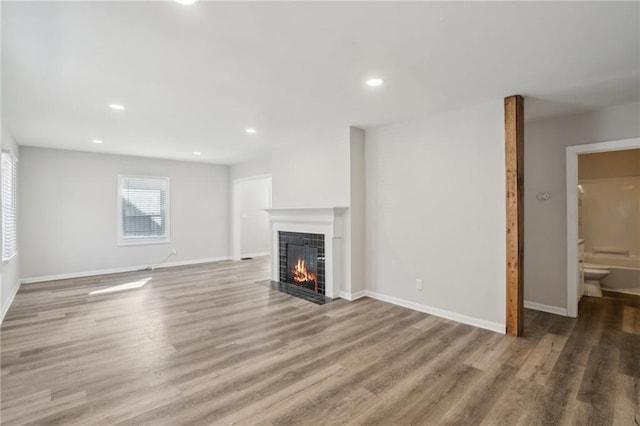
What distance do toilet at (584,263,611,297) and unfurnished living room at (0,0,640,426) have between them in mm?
18

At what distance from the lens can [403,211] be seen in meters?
4.21

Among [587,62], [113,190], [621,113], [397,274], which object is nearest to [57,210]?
[113,190]

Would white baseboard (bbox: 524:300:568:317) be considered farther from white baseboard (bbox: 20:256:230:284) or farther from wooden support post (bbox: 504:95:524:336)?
white baseboard (bbox: 20:256:230:284)

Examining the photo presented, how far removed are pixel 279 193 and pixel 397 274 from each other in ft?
8.89

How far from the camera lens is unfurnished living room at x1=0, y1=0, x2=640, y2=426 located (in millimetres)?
2037

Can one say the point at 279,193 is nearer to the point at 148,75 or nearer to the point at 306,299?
the point at 306,299

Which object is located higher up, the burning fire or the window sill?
the window sill

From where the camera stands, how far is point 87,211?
629cm

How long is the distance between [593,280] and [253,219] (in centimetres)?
777

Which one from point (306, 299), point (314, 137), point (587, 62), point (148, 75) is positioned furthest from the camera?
point (314, 137)

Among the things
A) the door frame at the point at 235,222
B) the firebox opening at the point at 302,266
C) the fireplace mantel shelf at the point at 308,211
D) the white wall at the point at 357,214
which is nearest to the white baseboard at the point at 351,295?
the white wall at the point at 357,214

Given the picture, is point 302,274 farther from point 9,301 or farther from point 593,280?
point 593,280

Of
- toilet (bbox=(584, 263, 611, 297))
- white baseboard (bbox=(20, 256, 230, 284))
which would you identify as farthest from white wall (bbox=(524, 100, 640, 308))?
white baseboard (bbox=(20, 256, 230, 284))

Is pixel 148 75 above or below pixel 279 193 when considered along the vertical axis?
above
